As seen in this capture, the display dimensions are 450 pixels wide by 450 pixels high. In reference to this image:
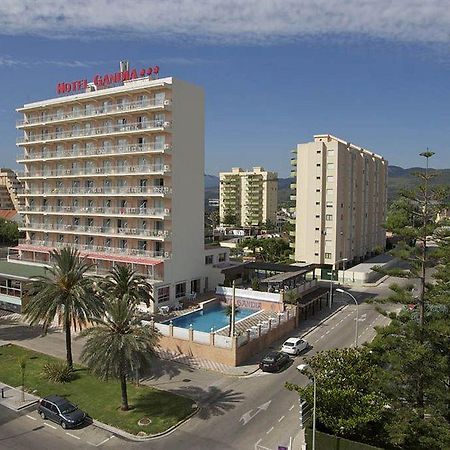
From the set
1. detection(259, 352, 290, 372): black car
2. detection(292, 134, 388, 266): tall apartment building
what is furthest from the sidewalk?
detection(292, 134, 388, 266): tall apartment building

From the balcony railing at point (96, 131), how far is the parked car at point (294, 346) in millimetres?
27354

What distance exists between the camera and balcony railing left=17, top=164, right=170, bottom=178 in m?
53.8

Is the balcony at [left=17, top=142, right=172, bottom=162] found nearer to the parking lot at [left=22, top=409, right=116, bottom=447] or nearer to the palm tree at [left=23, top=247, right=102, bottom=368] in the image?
the palm tree at [left=23, top=247, right=102, bottom=368]

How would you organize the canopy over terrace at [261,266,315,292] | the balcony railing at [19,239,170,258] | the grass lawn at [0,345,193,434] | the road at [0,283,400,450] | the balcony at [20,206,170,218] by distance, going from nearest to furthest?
the road at [0,283,400,450] → the grass lawn at [0,345,193,434] → the canopy over terrace at [261,266,315,292] → the balcony at [20,206,170,218] → the balcony railing at [19,239,170,258]

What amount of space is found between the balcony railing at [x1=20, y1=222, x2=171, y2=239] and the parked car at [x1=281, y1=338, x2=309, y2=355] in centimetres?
1980

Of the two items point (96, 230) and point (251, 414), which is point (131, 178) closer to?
point (96, 230)

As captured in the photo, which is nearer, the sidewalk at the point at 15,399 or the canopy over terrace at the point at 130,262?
the sidewalk at the point at 15,399

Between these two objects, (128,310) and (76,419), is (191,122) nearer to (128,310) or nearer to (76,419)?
(128,310)

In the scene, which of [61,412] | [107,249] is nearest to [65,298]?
[61,412]

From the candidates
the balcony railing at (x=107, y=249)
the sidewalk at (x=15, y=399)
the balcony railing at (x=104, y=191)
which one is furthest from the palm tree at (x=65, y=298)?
the balcony railing at (x=104, y=191)

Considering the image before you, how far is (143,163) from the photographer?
5553cm

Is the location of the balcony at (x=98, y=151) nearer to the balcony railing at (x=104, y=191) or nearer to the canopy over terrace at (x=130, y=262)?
the balcony railing at (x=104, y=191)

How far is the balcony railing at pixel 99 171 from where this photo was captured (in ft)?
176

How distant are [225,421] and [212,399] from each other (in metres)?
3.22
